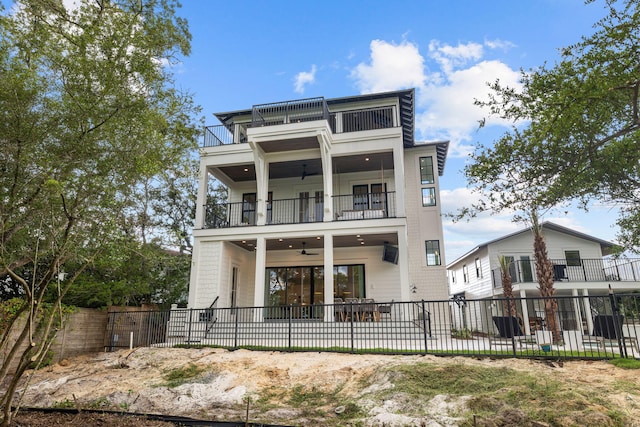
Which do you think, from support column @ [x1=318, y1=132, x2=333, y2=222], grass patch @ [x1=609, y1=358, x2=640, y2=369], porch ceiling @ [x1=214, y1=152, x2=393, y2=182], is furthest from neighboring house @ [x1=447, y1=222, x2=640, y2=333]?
grass patch @ [x1=609, y1=358, x2=640, y2=369]

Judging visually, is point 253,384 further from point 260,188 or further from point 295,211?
point 295,211

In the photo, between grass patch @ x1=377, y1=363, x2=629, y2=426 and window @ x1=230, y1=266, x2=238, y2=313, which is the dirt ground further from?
window @ x1=230, y1=266, x2=238, y2=313

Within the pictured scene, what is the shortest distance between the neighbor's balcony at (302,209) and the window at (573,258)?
10.8m

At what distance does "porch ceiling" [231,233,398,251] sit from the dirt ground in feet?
19.3

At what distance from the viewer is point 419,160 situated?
55.5 ft

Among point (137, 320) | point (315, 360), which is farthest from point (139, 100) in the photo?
point (137, 320)

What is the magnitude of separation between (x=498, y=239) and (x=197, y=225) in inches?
606

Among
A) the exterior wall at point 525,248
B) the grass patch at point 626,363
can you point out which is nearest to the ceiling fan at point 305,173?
the exterior wall at point 525,248

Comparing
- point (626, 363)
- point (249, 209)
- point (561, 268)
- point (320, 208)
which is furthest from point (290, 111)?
point (561, 268)

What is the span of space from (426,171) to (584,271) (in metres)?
9.36

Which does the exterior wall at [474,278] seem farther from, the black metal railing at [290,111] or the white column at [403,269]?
the black metal railing at [290,111]

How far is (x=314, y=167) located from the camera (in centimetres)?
1603

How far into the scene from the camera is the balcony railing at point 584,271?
1708cm

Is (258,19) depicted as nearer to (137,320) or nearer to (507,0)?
(507,0)
